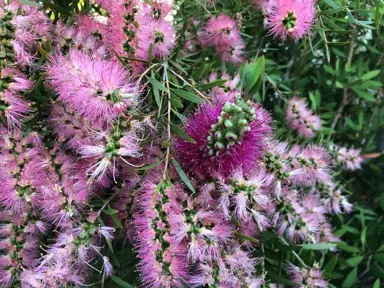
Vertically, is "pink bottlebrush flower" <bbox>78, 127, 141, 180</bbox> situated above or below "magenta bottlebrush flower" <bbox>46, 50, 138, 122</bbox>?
below

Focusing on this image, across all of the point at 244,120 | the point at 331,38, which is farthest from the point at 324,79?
the point at 244,120

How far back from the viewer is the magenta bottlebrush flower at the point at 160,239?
2.23ft

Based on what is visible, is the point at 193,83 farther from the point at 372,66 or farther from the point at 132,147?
the point at 372,66

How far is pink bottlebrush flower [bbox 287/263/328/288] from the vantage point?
88 centimetres

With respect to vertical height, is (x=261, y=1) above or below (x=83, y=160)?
above

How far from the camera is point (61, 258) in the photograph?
27.3 inches

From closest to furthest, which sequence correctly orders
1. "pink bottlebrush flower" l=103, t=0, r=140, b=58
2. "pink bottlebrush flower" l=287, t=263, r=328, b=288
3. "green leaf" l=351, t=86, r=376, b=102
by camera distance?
1. "pink bottlebrush flower" l=103, t=0, r=140, b=58
2. "pink bottlebrush flower" l=287, t=263, r=328, b=288
3. "green leaf" l=351, t=86, r=376, b=102

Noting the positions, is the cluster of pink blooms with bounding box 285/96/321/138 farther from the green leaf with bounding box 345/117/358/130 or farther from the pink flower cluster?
the pink flower cluster

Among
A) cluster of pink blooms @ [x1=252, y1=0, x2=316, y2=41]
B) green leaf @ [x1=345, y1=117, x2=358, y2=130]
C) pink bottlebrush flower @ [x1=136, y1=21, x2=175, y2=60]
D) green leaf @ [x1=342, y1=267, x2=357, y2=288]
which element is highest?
cluster of pink blooms @ [x1=252, y1=0, x2=316, y2=41]

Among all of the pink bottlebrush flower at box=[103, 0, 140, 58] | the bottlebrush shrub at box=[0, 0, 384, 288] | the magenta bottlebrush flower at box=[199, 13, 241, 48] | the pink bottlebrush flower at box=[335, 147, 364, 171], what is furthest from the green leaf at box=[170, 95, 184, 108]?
the pink bottlebrush flower at box=[335, 147, 364, 171]

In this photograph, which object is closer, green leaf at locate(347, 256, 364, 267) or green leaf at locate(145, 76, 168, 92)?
green leaf at locate(145, 76, 168, 92)

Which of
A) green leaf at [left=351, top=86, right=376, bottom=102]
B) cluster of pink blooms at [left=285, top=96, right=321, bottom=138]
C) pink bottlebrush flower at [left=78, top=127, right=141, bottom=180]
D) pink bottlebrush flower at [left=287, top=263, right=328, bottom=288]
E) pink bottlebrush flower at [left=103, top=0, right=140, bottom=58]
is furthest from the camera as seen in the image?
green leaf at [left=351, top=86, right=376, bottom=102]

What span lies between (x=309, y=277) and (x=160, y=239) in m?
0.36

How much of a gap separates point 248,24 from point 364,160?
0.50 metres
